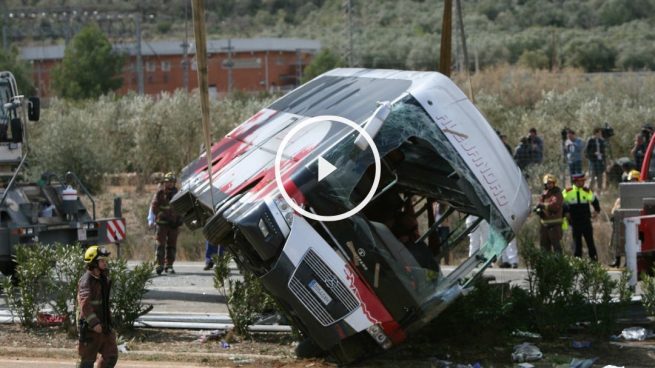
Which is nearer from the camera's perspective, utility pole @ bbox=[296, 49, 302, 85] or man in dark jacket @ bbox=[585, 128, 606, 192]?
man in dark jacket @ bbox=[585, 128, 606, 192]

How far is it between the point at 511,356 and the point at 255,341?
2.85 metres

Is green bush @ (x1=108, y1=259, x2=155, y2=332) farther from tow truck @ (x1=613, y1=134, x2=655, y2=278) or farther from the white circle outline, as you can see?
tow truck @ (x1=613, y1=134, x2=655, y2=278)

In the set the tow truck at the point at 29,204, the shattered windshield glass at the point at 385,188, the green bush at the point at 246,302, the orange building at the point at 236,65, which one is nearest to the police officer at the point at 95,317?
the shattered windshield glass at the point at 385,188

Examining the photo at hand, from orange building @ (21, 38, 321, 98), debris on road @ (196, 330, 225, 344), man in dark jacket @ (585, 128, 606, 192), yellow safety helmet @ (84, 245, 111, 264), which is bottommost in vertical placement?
orange building @ (21, 38, 321, 98)

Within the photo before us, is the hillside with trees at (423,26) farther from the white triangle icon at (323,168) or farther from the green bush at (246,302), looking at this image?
the white triangle icon at (323,168)

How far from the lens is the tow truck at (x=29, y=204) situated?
18.1 metres

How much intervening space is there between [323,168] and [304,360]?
2.17 meters

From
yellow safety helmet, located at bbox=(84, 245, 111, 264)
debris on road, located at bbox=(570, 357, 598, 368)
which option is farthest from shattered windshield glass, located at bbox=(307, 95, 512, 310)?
yellow safety helmet, located at bbox=(84, 245, 111, 264)

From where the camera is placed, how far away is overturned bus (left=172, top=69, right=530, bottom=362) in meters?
10.9

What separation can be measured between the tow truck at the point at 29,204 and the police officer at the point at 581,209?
23.8ft

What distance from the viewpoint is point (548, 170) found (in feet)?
90.1

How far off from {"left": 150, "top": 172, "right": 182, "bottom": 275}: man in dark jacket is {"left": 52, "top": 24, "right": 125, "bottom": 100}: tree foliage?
55.1 m

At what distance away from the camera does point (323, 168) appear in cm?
1095

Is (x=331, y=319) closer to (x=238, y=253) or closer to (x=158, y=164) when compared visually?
(x=238, y=253)
